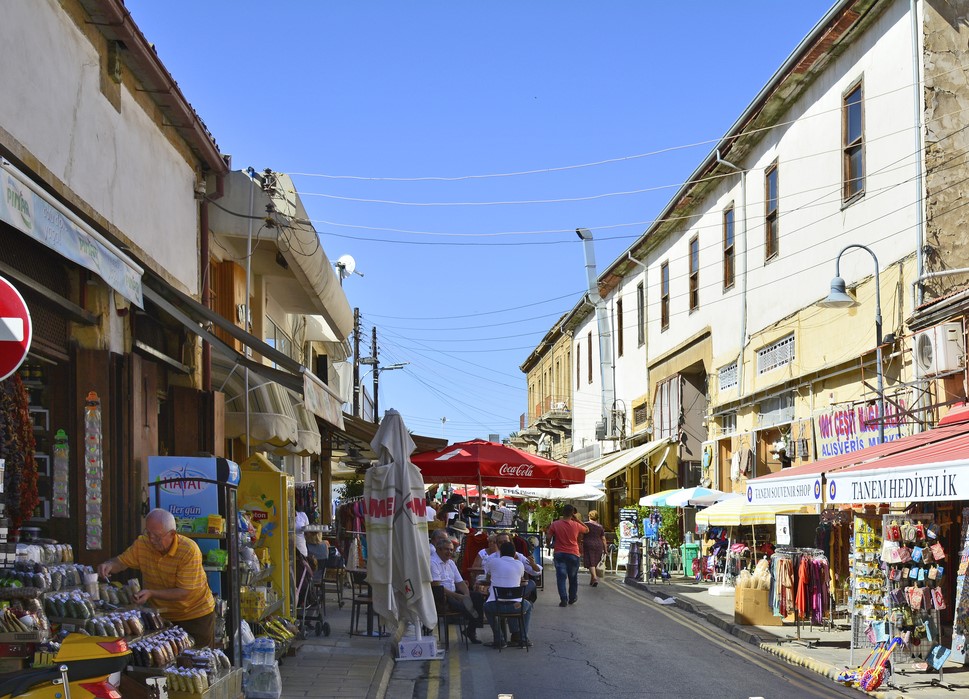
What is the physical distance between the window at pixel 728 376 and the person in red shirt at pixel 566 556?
7779mm

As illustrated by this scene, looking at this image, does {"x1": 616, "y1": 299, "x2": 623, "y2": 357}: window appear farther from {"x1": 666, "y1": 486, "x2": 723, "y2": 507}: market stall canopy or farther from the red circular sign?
the red circular sign

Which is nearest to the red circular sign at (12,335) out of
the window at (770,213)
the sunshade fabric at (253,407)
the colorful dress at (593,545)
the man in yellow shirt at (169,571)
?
the man in yellow shirt at (169,571)

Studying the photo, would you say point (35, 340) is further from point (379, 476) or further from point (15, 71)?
point (379, 476)

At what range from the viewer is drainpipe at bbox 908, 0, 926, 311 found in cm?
1650

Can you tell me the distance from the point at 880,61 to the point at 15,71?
46.5 ft

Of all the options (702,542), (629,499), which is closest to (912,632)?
(702,542)

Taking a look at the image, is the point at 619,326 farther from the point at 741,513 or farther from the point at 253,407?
the point at 253,407

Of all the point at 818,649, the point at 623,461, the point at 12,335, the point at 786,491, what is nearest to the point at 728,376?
the point at 623,461

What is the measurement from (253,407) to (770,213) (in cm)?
1317

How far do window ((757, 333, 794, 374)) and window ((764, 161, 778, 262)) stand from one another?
1.95 meters

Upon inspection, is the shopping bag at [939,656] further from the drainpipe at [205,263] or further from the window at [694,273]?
the window at [694,273]

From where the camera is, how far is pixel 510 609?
13.5m

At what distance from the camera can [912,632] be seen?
11.5m

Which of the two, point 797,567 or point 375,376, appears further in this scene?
point 375,376
